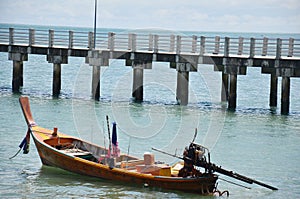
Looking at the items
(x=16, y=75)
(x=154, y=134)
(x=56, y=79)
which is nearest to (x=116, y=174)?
(x=154, y=134)

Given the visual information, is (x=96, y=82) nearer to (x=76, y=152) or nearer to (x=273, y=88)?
(x=273, y=88)

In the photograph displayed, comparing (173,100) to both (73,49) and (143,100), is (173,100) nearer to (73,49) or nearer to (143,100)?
(143,100)

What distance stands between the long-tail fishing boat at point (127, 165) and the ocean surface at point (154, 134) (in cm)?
25

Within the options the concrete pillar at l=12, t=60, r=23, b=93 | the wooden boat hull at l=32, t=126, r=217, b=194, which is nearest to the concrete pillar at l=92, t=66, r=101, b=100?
the concrete pillar at l=12, t=60, r=23, b=93

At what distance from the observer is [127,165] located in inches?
909

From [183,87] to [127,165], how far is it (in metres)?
17.9

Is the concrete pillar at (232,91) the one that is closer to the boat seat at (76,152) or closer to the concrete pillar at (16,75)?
the concrete pillar at (16,75)

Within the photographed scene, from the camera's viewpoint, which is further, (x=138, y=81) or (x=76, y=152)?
(x=138, y=81)

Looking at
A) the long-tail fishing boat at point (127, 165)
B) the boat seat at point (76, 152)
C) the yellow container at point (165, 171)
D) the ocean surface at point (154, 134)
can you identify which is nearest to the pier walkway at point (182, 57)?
the ocean surface at point (154, 134)

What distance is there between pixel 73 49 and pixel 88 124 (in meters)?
7.92

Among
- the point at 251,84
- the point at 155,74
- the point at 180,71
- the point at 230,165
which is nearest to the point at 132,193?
the point at 230,165

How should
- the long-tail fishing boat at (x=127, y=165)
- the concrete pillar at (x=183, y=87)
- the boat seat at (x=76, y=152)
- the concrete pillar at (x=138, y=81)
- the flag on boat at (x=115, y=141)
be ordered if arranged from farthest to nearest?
the concrete pillar at (x=138, y=81)
the concrete pillar at (x=183, y=87)
the boat seat at (x=76, y=152)
the flag on boat at (x=115, y=141)
the long-tail fishing boat at (x=127, y=165)

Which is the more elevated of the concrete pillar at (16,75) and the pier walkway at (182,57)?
the pier walkway at (182,57)

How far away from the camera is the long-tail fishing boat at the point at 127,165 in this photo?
70.2 ft
